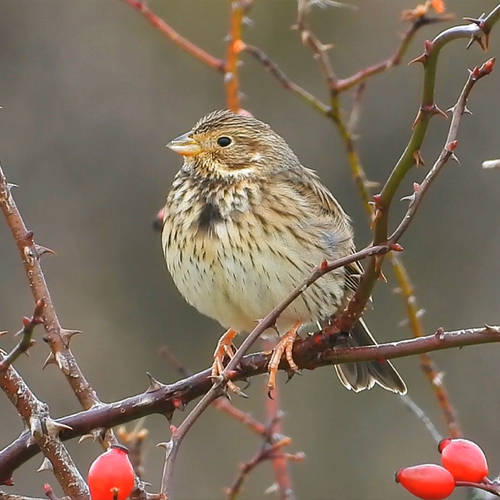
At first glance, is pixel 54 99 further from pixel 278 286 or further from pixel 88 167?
pixel 278 286

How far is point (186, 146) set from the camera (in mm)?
4043

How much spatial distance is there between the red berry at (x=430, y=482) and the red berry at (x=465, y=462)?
0.02 metres

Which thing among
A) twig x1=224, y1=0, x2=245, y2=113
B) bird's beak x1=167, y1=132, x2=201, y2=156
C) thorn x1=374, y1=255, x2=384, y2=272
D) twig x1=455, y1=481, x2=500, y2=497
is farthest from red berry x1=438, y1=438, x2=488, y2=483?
bird's beak x1=167, y1=132, x2=201, y2=156

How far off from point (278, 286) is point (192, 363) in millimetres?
5173

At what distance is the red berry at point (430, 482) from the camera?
6.80 ft

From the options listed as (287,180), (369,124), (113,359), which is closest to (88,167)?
(113,359)

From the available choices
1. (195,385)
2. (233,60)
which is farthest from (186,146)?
(195,385)

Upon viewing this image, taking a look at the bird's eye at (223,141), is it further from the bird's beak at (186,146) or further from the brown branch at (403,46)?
the brown branch at (403,46)

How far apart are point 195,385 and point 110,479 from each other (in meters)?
0.63

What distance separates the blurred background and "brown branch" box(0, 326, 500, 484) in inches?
218

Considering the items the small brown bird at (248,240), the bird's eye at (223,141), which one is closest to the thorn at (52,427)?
the small brown bird at (248,240)

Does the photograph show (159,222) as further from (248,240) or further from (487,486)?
(487,486)

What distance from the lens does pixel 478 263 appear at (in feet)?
28.7

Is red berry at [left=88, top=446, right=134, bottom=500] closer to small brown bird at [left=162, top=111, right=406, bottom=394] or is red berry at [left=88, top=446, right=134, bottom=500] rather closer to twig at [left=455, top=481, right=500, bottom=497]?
twig at [left=455, top=481, right=500, bottom=497]
